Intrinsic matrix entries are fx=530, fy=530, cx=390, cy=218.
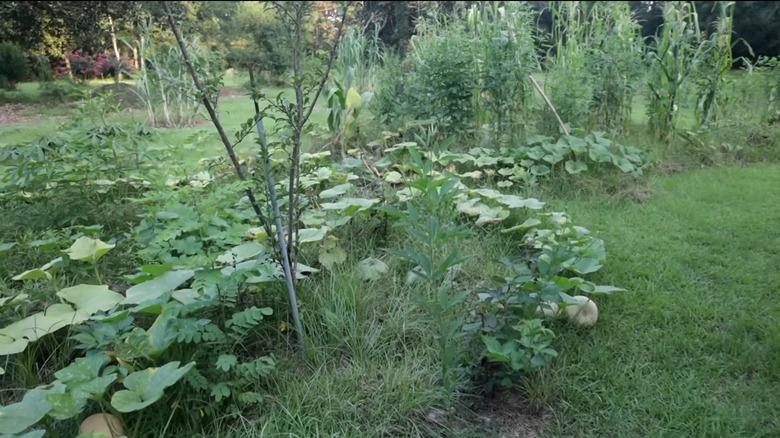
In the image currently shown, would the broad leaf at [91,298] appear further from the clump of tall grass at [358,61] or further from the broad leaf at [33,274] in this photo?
the clump of tall grass at [358,61]

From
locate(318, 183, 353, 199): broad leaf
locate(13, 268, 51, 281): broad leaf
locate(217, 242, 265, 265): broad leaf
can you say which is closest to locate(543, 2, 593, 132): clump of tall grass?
locate(318, 183, 353, 199): broad leaf

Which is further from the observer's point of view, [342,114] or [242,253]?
[342,114]

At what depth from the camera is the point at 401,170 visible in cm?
373

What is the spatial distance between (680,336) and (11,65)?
12417mm

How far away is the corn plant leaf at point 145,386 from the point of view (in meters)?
1.42

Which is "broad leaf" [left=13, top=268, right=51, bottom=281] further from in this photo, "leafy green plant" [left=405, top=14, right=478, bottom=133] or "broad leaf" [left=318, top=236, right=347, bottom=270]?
"leafy green plant" [left=405, top=14, right=478, bottom=133]

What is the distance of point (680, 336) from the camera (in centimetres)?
211

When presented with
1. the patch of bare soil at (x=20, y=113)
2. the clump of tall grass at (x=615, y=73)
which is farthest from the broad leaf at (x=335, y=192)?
the patch of bare soil at (x=20, y=113)

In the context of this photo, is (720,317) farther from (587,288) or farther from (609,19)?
(609,19)

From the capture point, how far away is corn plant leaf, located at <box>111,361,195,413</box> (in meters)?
1.42

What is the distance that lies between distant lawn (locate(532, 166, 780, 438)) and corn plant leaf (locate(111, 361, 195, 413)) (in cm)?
116

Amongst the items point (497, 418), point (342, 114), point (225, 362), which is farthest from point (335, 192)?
point (342, 114)

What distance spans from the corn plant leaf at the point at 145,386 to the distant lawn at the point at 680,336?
1.16 m

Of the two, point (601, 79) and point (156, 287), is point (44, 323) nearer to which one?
point (156, 287)
